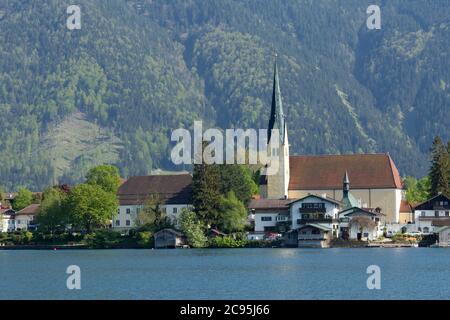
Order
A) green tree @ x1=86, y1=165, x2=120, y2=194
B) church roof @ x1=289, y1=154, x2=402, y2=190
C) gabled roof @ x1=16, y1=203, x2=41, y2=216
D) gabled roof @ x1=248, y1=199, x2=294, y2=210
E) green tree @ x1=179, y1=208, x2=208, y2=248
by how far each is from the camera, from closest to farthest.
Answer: green tree @ x1=179, y1=208, x2=208, y2=248
gabled roof @ x1=248, y1=199, x2=294, y2=210
church roof @ x1=289, y1=154, x2=402, y2=190
green tree @ x1=86, y1=165, x2=120, y2=194
gabled roof @ x1=16, y1=203, x2=41, y2=216

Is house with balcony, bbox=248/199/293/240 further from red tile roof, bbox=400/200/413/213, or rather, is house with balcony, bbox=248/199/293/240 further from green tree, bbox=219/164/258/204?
red tile roof, bbox=400/200/413/213

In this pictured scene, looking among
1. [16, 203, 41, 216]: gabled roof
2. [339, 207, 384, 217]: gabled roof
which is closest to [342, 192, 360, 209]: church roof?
[339, 207, 384, 217]: gabled roof

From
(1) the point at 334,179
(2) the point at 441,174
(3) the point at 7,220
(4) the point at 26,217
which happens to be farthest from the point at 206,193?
(3) the point at 7,220

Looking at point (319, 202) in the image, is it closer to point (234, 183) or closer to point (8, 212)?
point (234, 183)

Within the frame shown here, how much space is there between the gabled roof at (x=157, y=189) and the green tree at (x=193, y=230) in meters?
16.9

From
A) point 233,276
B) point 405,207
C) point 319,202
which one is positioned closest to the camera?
point 233,276

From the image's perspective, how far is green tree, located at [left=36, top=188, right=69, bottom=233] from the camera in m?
131

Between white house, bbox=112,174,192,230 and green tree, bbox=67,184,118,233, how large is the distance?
18.3 feet

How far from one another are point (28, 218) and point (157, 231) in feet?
137

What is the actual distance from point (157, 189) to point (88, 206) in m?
17.2

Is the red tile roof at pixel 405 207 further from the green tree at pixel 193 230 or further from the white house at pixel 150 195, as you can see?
the green tree at pixel 193 230

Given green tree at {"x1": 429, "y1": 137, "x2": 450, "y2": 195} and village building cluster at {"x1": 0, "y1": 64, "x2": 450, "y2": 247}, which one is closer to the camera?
village building cluster at {"x1": 0, "y1": 64, "x2": 450, "y2": 247}

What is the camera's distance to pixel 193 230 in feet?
392
